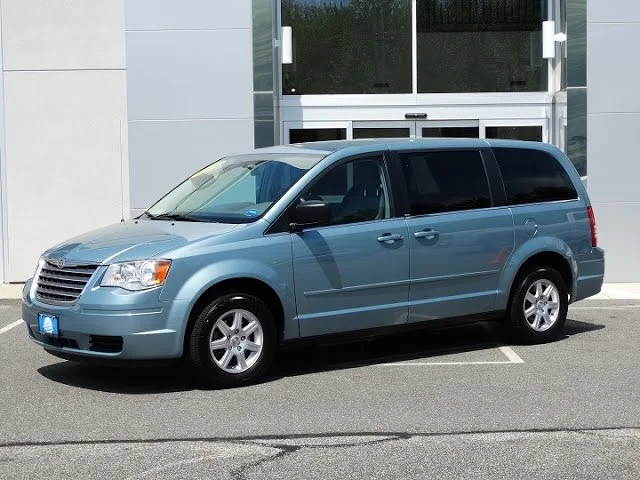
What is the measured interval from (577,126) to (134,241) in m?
8.25

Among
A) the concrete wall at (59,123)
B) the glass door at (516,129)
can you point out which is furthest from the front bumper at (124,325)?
the glass door at (516,129)

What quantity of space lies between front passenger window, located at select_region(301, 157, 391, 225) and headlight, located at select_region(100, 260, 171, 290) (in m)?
1.35

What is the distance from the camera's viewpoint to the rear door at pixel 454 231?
29.4 ft

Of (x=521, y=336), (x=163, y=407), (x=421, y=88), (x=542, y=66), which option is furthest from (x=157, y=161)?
(x=163, y=407)

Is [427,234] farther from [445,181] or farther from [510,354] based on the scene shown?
[510,354]

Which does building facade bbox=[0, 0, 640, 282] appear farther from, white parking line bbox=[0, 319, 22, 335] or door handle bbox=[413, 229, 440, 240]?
door handle bbox=[413, 229, 440, 240]

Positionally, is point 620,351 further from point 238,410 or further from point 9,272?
point 9,272

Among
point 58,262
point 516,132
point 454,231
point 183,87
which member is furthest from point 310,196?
point 516,132

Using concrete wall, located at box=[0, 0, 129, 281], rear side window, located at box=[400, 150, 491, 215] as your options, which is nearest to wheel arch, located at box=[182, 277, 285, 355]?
rear side window, located at box=[400, 150, 491, 215]

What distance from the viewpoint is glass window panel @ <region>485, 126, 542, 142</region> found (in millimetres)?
15656

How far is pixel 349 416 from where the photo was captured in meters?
7.12

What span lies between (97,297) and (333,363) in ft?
7.33

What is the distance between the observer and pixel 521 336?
31.9ft

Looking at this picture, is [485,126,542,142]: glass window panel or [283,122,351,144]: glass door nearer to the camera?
[283,122,351,144]: glass door
